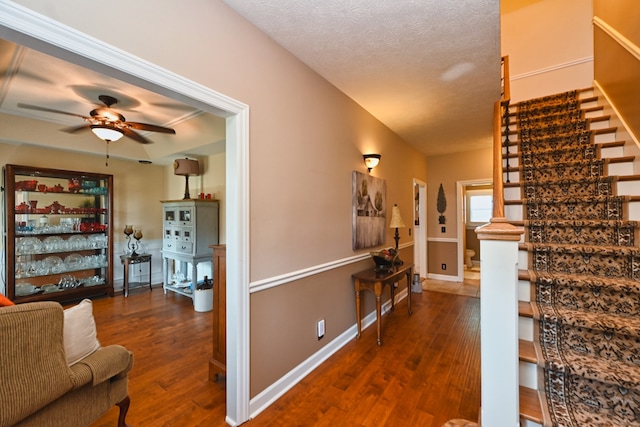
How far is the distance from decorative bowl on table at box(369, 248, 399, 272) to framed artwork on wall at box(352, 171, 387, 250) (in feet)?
0.58

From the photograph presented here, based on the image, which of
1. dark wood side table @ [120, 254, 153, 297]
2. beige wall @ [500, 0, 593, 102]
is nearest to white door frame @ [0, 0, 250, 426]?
dark wood side table @ [120, 254, 153, 297]

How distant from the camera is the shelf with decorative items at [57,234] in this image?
3.59 m

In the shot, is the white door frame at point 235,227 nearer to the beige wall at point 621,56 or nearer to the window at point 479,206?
the beige wall at point 621,56

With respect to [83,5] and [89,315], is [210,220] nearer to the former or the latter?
[89,315]

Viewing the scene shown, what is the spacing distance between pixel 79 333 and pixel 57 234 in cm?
380

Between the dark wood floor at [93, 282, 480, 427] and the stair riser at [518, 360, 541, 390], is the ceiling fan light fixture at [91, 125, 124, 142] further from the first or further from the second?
the stair riser at [518, 360, 541, 390]

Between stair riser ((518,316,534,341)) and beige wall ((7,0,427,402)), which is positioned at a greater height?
beige wall ((7,0,427,402))

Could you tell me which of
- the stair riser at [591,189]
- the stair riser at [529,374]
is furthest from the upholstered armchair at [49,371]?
the stair riser at [591,189]

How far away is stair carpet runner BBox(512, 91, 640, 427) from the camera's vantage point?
50.6 inches

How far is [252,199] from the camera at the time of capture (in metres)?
1.79

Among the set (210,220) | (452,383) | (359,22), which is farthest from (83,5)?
(210,220)

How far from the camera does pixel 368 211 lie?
3.25 m

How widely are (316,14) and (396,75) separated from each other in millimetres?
1053

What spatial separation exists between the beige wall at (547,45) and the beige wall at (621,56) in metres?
1.12
